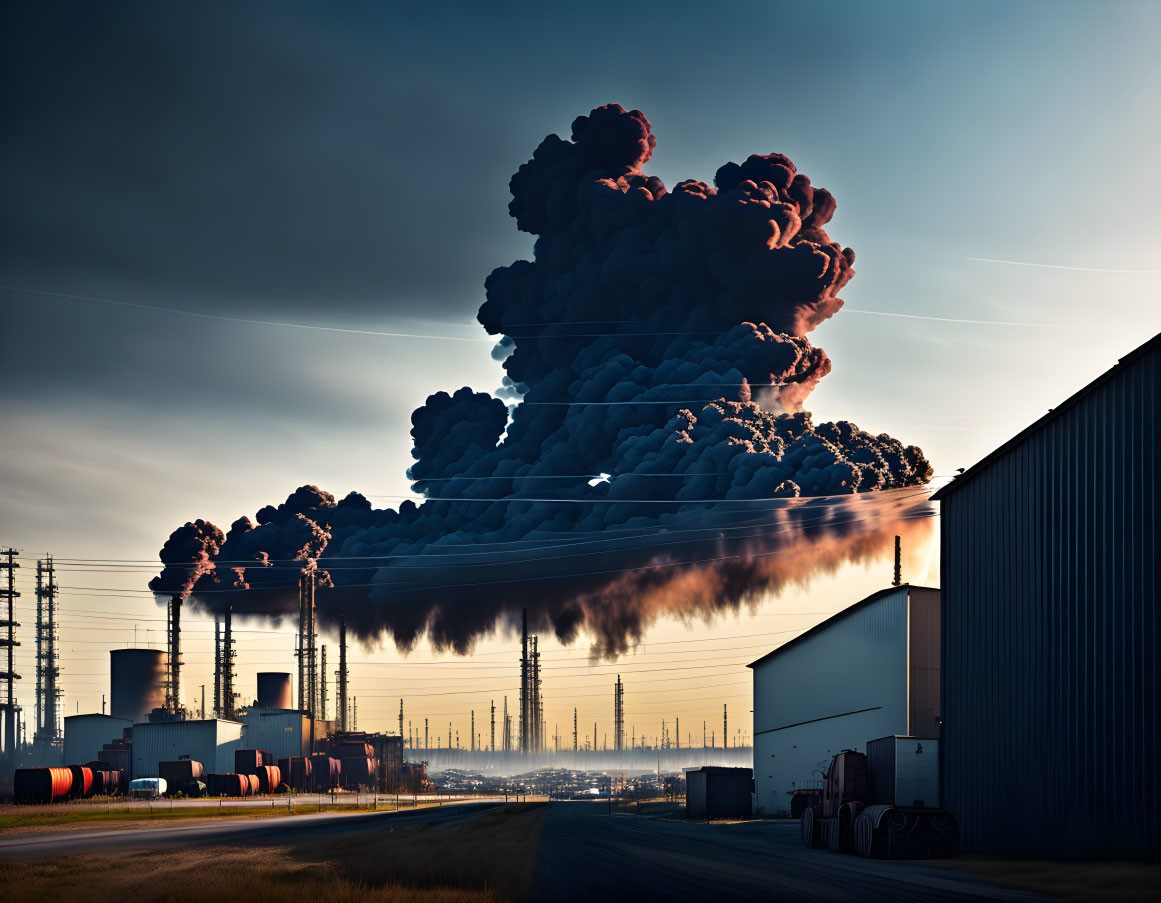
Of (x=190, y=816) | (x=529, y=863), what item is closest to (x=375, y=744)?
(x=190, y=816)

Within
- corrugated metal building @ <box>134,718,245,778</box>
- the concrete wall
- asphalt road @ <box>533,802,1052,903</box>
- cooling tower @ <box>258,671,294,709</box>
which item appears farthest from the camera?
cooling tower @ <box>258,671,294,709</box>

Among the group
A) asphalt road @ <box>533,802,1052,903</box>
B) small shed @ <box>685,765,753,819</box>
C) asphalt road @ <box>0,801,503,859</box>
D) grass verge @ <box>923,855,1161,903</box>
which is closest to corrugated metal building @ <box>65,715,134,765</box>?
asphalt road @ <box>0,801,503,859</box>

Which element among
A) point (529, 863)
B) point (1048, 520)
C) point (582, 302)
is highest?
point (582, 302)

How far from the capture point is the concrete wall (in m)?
48.4

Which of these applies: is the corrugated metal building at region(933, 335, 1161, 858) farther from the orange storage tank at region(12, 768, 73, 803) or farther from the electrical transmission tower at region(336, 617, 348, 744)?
the electrical transmission tower at region(336, 617, 348, 744)

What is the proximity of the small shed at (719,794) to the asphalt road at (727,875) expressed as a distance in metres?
27.4

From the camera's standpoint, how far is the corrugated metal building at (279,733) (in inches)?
3981

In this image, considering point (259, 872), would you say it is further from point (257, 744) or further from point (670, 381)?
point (670, 381)

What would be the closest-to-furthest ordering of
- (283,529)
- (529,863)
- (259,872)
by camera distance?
(259,872) → (529,863) → (283,529)

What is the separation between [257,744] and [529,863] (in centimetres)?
7936

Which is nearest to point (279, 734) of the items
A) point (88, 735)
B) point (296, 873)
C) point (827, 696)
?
point (88, 735)

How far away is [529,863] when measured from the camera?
2853 cm

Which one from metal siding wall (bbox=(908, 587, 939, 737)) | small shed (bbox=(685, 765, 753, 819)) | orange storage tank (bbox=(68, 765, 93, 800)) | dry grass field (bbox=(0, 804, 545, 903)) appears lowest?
orange storage tank (bbox=(68, 765, 93, 800))

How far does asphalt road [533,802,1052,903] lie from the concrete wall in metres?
12.9
